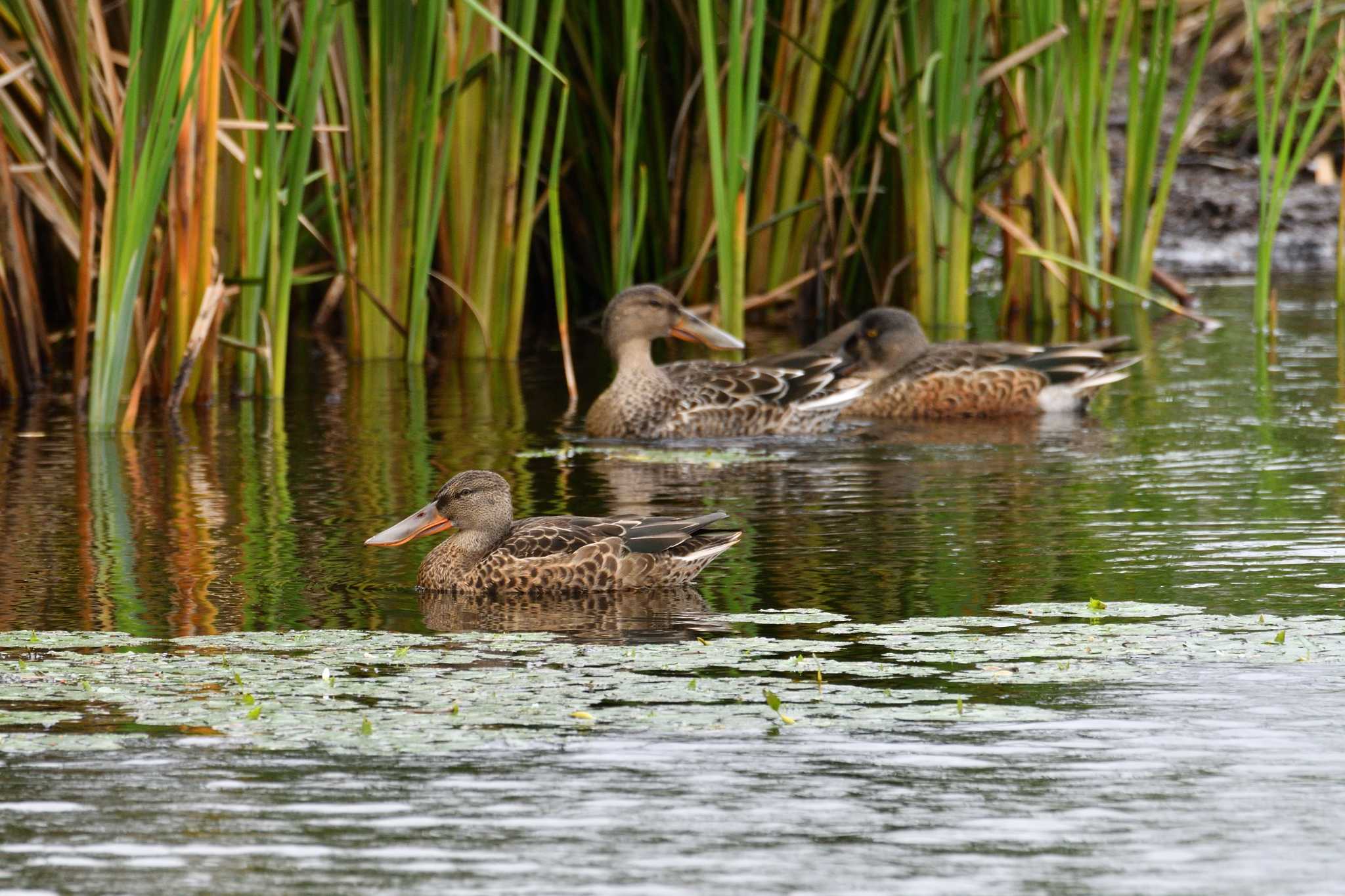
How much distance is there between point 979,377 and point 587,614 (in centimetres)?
547

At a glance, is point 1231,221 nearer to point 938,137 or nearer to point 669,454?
point 938,137

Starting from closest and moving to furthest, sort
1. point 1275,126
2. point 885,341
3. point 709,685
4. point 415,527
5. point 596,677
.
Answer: point 709,685, point 596,677, point 415,527, point 885,341, point 1275,126

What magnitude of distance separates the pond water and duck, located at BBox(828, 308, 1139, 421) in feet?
5.44

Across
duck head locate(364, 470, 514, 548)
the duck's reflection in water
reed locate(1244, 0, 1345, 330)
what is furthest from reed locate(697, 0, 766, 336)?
the duck's reflection in water

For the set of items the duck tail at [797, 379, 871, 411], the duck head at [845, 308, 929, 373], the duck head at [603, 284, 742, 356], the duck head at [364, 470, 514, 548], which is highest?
the duck head at [603, 284, 742, 356]

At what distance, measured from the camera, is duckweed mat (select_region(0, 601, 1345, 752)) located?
527 cm

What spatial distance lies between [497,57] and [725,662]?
7575 millimetres

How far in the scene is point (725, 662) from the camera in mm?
5945

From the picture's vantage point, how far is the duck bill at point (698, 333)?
11820 mm

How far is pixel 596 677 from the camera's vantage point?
578 centimetres

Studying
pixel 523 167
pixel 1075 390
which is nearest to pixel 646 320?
pixel 1075 390

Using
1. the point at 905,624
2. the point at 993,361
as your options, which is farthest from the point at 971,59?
the point at 905,624

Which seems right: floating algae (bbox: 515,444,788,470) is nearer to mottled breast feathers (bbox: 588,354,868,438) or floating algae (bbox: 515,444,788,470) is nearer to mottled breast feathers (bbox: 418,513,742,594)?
mottled breast feathers (bbox: 588,354,868,438)

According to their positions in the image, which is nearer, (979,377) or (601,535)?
(601,535)
